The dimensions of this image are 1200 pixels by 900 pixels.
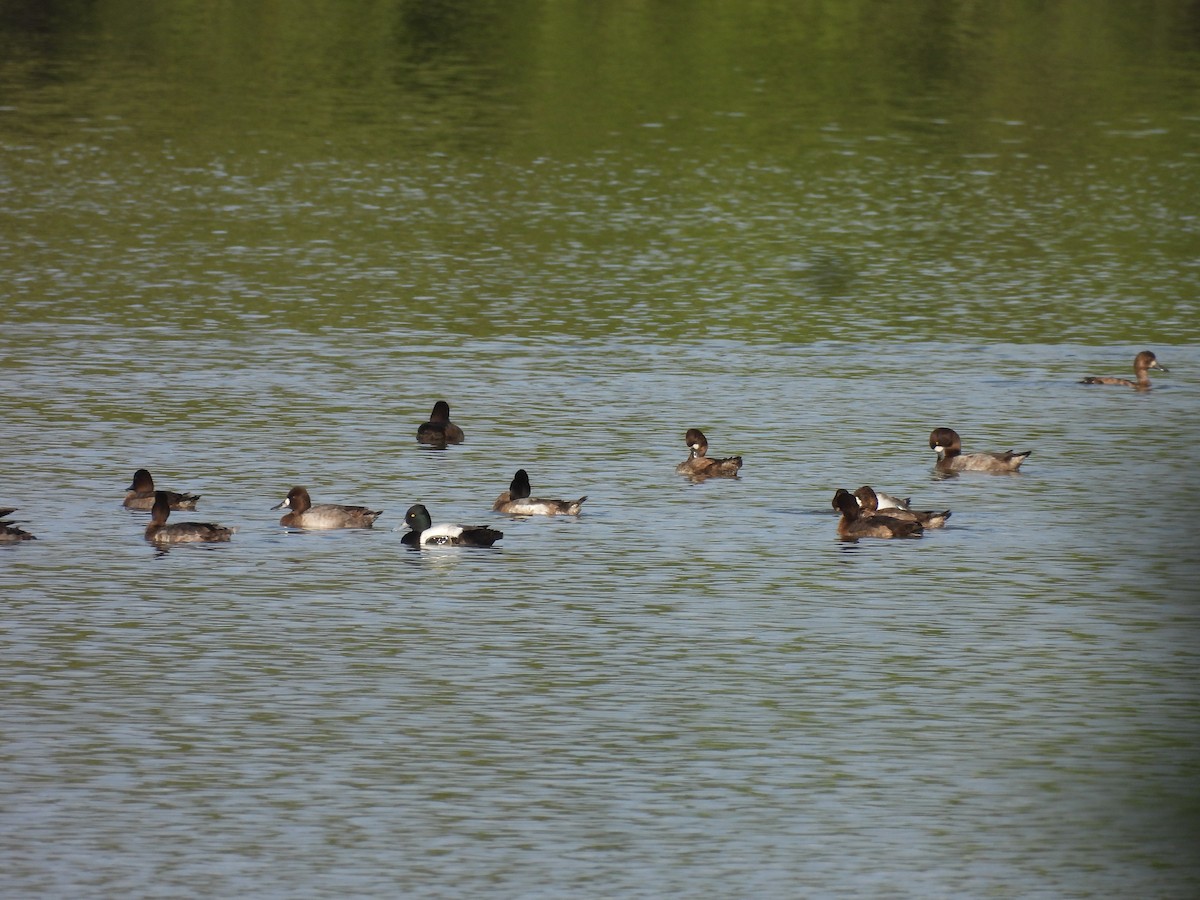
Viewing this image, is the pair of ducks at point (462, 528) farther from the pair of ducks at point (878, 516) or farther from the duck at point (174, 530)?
the pair of ducks at point (878, 516)

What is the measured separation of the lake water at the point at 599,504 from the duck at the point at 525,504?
0.15 m

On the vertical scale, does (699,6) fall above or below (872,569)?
above

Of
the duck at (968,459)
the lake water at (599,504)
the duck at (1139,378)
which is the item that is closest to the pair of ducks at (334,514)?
the lake water at (599,504)

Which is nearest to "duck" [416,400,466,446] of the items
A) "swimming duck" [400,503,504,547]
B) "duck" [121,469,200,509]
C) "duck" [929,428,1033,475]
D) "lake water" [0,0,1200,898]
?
"lake water" [0,0,1200,898]

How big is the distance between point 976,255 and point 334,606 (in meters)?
22.4

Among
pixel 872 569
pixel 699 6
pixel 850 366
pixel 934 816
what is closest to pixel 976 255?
pixel 850 366

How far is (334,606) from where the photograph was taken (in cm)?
1809

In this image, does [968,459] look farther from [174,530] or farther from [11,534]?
[11,534]

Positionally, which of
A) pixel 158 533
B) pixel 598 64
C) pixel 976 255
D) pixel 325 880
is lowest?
pixel 325 880

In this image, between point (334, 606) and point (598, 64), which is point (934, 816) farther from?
point (598, 64)

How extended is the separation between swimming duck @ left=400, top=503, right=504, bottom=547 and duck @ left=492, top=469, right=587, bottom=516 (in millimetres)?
658

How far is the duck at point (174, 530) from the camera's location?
19.8 m

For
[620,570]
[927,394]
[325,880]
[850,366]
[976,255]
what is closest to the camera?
[325,880]

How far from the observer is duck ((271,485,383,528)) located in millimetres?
20359
